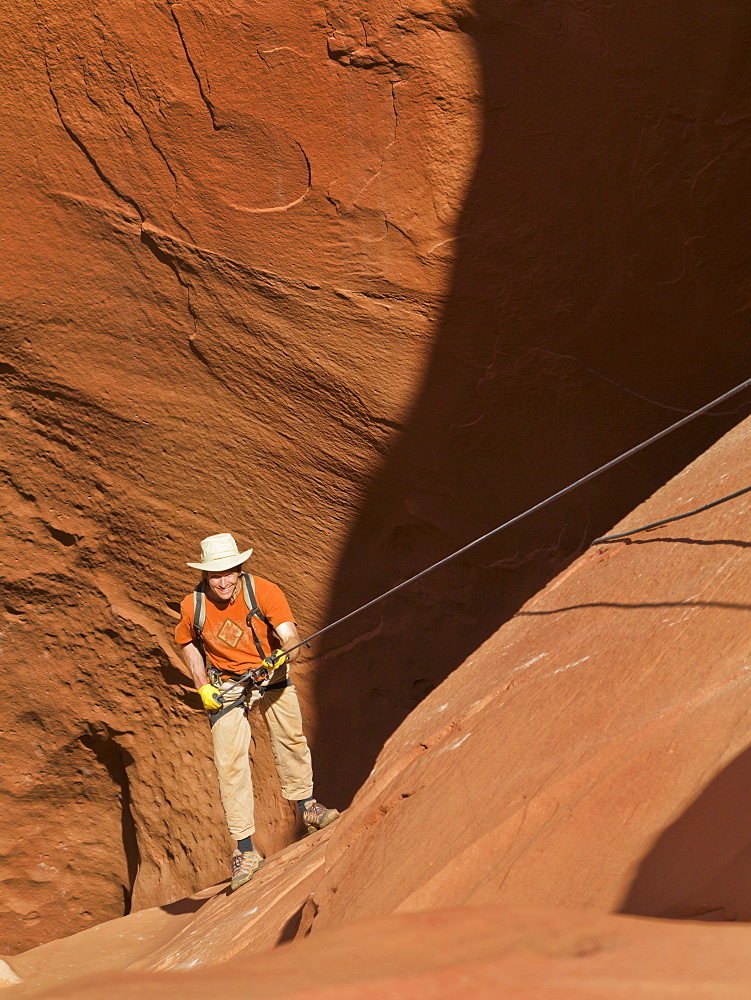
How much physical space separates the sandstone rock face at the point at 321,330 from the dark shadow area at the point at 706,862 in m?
3.46

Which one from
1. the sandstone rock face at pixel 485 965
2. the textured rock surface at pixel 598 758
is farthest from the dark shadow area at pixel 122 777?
the sandstone rock face at pixel 485 965

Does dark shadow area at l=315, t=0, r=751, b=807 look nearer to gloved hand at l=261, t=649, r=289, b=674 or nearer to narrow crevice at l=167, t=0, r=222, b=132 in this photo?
narrow crevice at l=167, t=0, r=222, b=132

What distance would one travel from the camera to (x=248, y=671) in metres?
4.21

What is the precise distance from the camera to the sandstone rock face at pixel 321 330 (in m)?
4.30

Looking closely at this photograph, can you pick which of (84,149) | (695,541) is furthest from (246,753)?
(84,149)

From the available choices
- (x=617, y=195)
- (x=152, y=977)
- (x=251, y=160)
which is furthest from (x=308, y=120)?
(x=152, y=977)

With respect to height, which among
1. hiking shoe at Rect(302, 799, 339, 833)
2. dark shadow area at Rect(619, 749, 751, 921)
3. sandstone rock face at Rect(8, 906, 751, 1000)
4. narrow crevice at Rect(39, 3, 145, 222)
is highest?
narrow crevice at Rect(39, 3, 145, 222)

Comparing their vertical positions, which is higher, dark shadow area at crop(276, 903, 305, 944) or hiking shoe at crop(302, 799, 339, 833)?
dark shadow area at crop(276, 903, 305, 944)

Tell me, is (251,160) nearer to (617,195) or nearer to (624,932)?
(617,195)

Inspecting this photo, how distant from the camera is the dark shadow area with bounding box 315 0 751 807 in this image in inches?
174

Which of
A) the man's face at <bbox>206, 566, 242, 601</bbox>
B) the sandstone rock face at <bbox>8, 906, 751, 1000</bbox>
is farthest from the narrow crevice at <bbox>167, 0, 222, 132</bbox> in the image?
the sandstone rock face at <bbox>8, 906, 751, 1000</bbox>

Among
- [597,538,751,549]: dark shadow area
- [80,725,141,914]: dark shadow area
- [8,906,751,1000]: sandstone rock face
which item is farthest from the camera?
[80,725,141,914]: dark shadow area

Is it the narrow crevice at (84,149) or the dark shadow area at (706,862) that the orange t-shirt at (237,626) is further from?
the dark shadow area at (706,862)

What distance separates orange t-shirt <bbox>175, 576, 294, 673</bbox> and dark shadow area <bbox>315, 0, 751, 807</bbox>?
3.87ft
